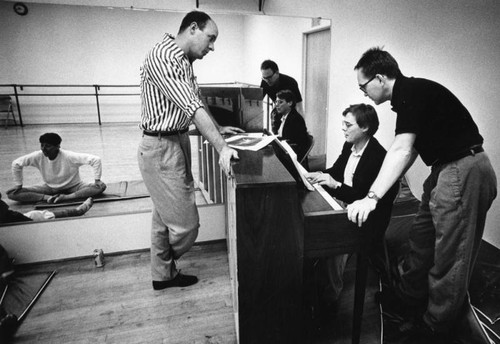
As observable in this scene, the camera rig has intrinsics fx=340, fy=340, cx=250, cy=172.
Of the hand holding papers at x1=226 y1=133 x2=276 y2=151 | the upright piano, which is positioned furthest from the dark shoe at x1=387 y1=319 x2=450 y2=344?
the hand holding papers at x1=226 y1=133 x2=276 y2=151

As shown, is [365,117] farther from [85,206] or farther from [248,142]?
[85,206]

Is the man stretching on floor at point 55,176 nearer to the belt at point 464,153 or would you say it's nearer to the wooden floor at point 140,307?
the wooden floor at point 140,307

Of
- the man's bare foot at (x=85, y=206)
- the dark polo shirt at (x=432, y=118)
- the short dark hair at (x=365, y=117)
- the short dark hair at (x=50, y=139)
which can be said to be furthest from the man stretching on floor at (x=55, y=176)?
the dark polo shirt at (x=432, y=118)

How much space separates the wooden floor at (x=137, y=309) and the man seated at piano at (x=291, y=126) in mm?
1053

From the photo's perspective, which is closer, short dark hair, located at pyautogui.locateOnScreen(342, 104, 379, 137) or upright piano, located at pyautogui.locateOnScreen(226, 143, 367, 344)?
upright piano, located at pyautogui.locateOnScreen(226, 143, 367, 344)

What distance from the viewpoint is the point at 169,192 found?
6.57ft

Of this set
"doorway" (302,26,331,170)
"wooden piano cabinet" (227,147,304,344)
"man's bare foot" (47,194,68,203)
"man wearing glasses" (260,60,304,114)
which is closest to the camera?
"wooden piano cabinet" (227,147,304,344)

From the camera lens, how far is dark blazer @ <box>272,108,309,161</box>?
9.82 feet

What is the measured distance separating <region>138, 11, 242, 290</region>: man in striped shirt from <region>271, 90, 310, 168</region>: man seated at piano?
2.85 ft

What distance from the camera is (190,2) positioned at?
2.65 meters

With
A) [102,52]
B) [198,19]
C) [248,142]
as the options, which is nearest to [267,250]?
[248,142]

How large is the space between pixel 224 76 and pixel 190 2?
2.17 m

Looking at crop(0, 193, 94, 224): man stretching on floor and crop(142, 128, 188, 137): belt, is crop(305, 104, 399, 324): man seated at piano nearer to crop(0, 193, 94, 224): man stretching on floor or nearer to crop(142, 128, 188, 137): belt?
crop(142, 128, 188, 137): belt

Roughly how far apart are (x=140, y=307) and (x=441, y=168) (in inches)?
72.9
